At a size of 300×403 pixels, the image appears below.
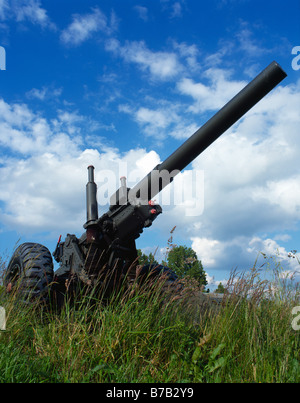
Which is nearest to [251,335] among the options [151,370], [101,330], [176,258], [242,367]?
[242,367]

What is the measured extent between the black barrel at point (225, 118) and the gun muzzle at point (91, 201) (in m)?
1.18

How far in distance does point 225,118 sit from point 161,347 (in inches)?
111

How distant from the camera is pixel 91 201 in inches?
248

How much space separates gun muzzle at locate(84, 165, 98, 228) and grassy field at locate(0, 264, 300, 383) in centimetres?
204

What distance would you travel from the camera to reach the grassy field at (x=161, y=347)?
3.23m

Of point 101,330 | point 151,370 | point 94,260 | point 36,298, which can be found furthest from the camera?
point 94,260

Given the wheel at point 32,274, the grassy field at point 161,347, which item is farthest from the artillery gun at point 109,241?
the grassy field at point 161,347

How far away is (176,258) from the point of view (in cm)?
2161

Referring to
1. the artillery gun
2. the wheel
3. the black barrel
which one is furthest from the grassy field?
the black barrel

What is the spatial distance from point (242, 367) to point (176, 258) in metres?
18.3

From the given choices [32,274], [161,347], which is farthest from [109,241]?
[161,347]

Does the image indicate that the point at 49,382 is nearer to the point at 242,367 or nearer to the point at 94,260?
the point at 242,367
